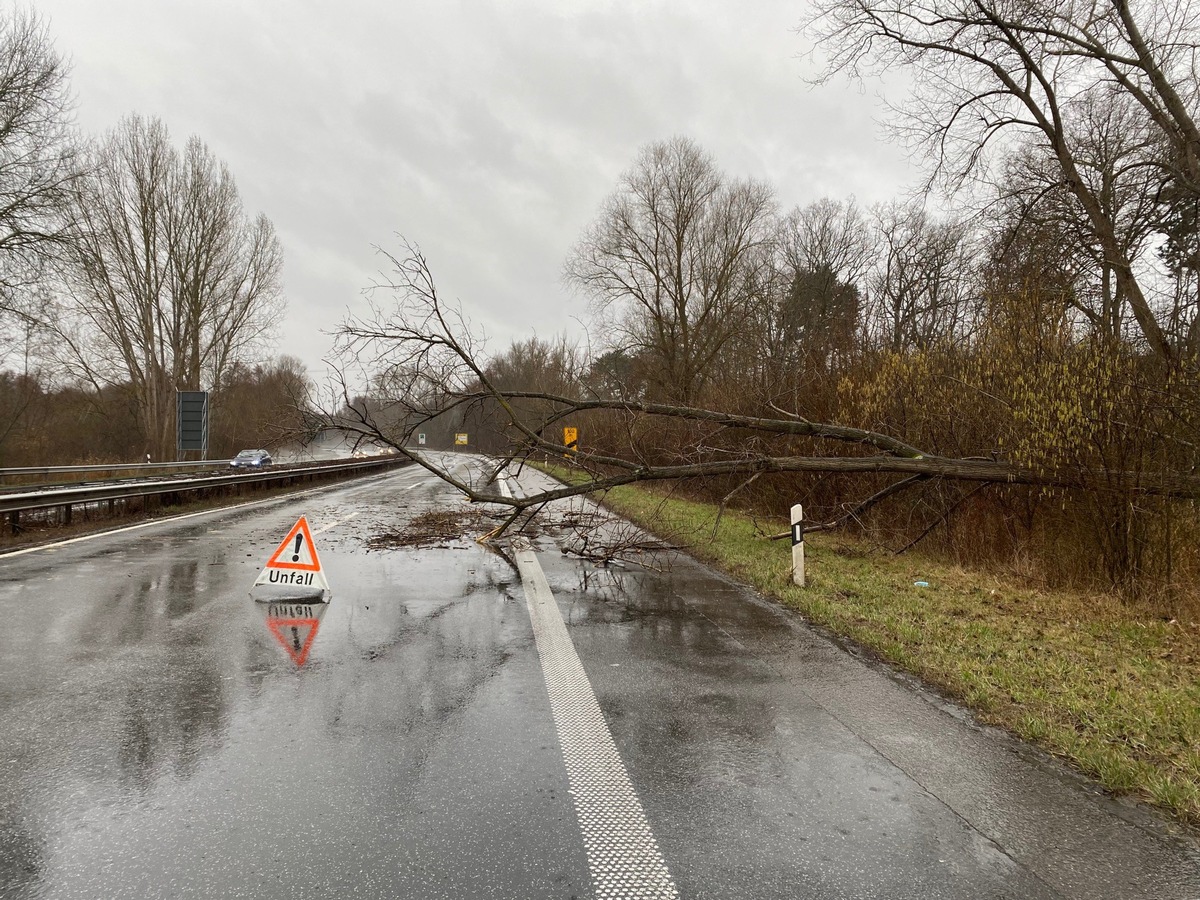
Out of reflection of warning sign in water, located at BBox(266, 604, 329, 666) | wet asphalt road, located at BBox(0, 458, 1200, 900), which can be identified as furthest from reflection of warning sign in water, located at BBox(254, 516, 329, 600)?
wet asphalt road, located at BBox(0, 458, 1200, 900)

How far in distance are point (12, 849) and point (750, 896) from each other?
282 centimetres

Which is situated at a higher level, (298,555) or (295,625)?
(298,555)

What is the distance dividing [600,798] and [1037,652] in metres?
4.58

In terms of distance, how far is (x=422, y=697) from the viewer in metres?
4.37

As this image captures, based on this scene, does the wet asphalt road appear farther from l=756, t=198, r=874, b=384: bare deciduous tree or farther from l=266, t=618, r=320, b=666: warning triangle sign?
l=756, t=198, r=874, b=384: bare deciduous tree

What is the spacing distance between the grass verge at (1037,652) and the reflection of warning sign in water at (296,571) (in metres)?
5.17

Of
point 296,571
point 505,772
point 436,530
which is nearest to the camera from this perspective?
point 505,772

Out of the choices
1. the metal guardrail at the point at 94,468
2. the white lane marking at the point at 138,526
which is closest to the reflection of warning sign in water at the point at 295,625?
the white lane marking at the point at 138,526

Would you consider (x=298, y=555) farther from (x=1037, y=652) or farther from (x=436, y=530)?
(x=1037, y=652)

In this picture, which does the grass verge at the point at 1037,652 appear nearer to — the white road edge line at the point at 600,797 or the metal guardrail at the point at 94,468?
the white road edge line at the point at 600,797

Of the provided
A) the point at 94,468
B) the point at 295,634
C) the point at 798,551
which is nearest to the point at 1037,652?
the point at 798,551

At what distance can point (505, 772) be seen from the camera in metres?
3.35

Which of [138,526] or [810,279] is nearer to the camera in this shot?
[138,526]

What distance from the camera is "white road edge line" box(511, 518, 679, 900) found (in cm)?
253
